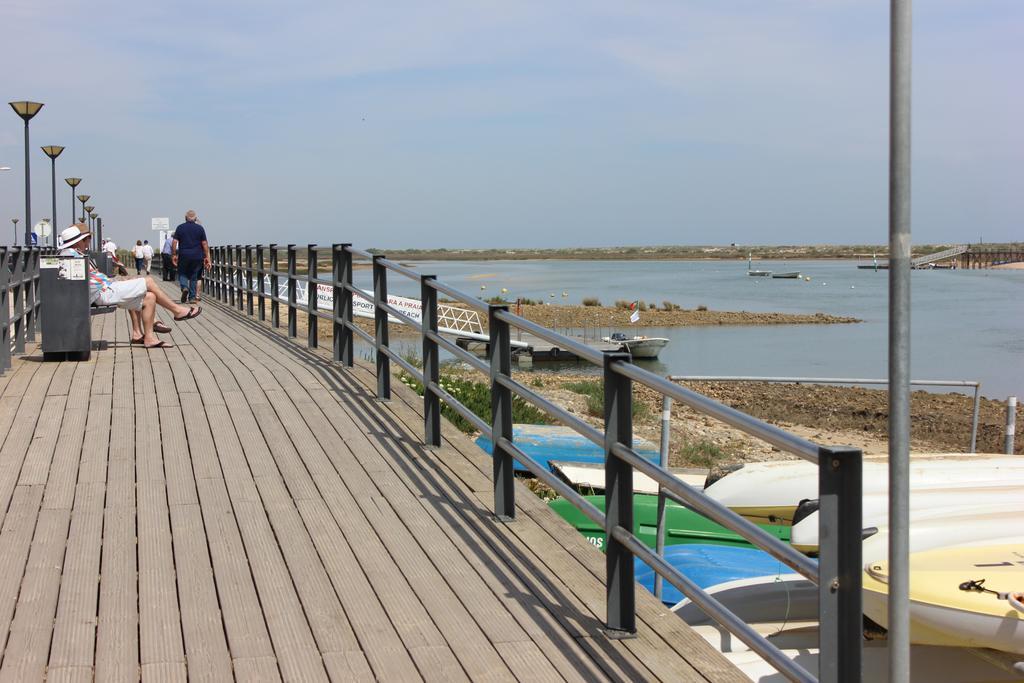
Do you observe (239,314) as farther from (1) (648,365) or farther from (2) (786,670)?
(1) (648,365)

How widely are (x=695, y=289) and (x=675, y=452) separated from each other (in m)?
91.4

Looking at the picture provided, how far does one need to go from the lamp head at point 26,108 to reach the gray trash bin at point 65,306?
18.1 metres

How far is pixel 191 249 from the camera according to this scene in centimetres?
1967

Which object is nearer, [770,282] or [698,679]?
[698,679]

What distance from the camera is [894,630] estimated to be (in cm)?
353

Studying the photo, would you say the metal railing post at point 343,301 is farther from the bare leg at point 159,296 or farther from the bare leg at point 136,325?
the bare leg at point 136,325

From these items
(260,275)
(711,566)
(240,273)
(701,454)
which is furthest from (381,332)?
(240,273)

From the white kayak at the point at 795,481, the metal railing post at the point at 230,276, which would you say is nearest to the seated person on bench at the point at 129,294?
the white kayak at the point at 795,481

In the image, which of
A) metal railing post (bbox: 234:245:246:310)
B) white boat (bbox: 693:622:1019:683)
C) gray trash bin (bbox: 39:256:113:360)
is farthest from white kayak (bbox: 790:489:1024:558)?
metal railing post (bbox: 234:245:246:310)

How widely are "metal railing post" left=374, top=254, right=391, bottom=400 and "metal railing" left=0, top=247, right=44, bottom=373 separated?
3.54 metres

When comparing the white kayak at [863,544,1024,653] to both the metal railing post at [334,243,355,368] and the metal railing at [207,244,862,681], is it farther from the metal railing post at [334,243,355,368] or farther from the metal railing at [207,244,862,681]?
the metal railing post at [334,243,355,368]

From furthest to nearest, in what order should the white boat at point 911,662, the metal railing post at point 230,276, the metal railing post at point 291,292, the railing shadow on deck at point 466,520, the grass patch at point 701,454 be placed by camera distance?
1. the metal railing post at point 230,276
2. the grass patch at point 701,454
3. the metal railing post at point 291,292
4. the white boat at point 911,662
5. the railing shadow on deck at point 466,520

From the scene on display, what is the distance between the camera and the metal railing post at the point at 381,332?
27.7 ft

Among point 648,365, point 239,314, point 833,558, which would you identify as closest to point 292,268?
point 239,314
